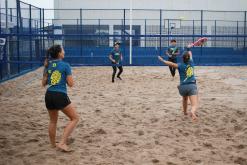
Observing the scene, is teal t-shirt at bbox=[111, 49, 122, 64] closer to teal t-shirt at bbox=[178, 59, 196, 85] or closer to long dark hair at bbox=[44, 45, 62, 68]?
teal t-shirt at bbox=[178, 59, 196, 85]

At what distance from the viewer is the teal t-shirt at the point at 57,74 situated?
5.63 m

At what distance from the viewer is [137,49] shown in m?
23.5

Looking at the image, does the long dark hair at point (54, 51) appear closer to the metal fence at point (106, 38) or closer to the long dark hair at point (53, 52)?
the long dark hair at point (53, 52)

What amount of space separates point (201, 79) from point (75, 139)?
29.3ft

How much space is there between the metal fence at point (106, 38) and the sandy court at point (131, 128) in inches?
204

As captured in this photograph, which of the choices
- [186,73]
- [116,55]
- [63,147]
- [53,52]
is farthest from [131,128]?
[116,55]

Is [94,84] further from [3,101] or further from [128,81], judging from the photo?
[3,101]

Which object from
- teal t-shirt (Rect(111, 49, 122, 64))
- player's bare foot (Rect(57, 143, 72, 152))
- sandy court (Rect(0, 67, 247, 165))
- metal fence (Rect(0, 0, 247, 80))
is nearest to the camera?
sandy court (Rect(0, 67, 247, 165))

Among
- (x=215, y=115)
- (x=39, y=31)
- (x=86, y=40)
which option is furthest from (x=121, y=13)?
(x=215, y=115)

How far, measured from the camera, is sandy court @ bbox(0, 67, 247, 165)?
221 inches

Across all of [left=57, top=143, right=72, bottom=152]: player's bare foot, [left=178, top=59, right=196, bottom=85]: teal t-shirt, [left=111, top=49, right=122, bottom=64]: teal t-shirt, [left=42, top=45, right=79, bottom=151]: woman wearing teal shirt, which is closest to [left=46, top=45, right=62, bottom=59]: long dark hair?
[left=42, top=45, right=79, bottom=151]: woman wearing teal shirt

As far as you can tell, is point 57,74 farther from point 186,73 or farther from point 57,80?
point 186,73

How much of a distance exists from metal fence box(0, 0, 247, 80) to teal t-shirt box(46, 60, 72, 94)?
8.84 metres

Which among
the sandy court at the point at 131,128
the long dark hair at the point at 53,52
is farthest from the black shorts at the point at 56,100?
the sandy court at the point at 131,128
